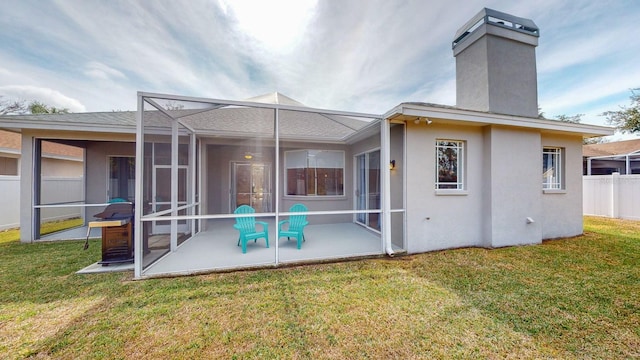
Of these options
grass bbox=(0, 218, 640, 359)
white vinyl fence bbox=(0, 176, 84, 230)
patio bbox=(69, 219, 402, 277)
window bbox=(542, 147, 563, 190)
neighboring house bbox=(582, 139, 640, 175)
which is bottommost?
grass bbox=(0, 218, 640, 359)

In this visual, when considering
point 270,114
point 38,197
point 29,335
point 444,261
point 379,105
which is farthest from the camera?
point 379,105

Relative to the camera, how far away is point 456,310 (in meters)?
2.79

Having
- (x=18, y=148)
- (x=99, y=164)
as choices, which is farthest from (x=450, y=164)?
(x=18, y=148)

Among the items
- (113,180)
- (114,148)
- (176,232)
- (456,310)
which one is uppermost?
(114,148)

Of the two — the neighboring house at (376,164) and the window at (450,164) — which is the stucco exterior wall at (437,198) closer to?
the neighboring house at (376,164)

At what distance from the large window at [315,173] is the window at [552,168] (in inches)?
224

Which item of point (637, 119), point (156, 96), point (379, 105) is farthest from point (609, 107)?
point (156, 96)

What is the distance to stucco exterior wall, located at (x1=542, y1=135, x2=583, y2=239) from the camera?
610cm

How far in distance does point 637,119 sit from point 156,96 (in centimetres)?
2165

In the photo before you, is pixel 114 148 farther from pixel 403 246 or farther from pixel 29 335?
pixel 403 246

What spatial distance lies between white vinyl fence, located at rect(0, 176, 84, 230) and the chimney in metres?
12.1

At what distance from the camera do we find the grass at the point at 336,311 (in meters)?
2.15

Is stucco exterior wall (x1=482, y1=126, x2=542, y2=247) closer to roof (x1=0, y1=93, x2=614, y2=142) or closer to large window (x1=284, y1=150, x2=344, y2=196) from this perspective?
roof (x1=0, y1=93, x2=614, y2=142)

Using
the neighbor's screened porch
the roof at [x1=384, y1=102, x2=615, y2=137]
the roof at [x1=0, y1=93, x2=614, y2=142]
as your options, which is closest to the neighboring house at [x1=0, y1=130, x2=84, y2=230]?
the roof at [x1=0, y1=93, x2=614, y2=142]
